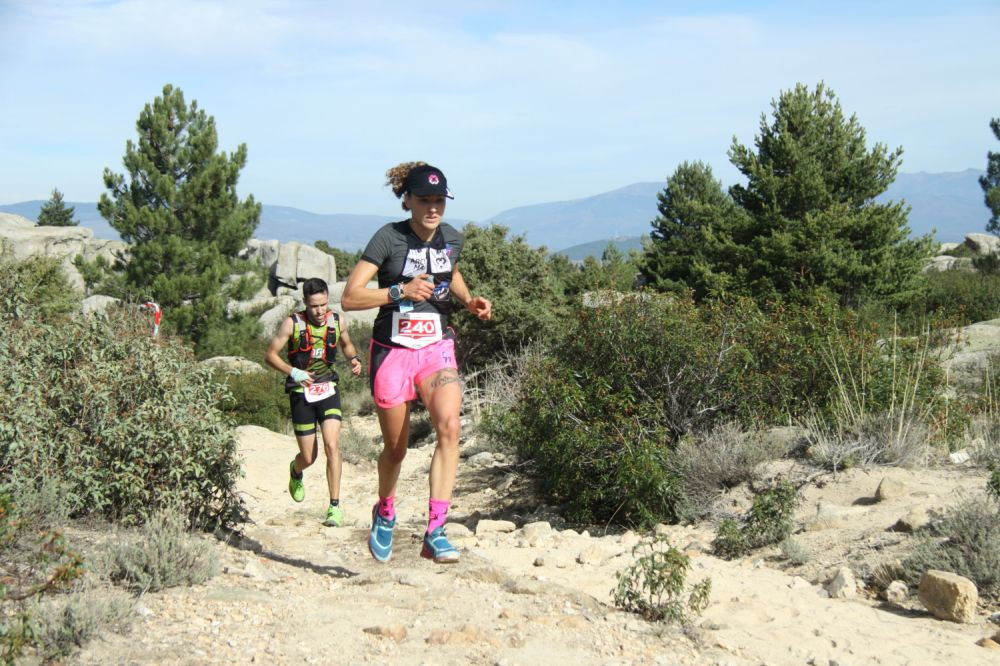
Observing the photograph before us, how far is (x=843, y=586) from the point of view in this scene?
5520mm

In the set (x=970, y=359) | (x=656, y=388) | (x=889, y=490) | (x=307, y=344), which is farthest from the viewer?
(x=970, y=359)

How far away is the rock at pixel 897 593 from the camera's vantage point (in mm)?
5328

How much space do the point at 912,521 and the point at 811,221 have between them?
1597 centimetres

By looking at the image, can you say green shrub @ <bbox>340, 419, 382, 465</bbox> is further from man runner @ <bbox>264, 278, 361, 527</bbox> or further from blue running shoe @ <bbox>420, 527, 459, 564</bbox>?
blue running shoe @ <bbox>420, 527, 459, 564</bbox>

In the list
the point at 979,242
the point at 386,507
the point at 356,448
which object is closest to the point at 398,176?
the point at 386,507

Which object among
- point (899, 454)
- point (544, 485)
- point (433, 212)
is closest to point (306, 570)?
point (433, 212)

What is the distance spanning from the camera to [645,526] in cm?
776

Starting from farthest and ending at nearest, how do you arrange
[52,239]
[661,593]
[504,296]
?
[52,239] → [504,296] → [661,593]

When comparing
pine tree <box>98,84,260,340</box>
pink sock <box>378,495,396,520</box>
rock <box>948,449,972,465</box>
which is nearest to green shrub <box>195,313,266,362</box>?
pine tree <box>98,84,260,340</box>

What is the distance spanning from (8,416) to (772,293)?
55.7 ft

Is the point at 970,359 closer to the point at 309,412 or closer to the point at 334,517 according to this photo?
the point at 334,517

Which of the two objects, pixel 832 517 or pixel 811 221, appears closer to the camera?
pixel 832 517

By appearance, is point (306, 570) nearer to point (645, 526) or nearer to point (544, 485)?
point (645, 526)

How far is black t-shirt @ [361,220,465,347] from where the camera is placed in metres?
4.99
